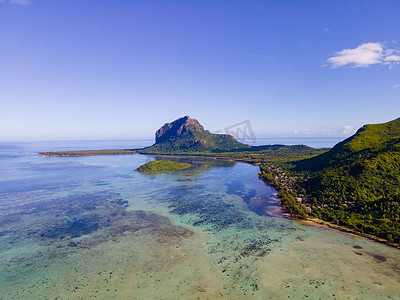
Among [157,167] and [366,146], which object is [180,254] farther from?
[366,146]

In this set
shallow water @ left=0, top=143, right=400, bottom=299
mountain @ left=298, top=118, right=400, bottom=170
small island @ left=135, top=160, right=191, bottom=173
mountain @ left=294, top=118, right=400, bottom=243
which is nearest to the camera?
shallow water @ left=0, top=143, right=400, bottom=299

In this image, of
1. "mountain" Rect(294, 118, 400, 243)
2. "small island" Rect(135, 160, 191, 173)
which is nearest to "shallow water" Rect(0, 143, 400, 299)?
"mountain" Rect(294, 118, 400, 243)

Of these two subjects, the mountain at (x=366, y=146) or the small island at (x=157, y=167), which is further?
the small island at (x=157, y=167)

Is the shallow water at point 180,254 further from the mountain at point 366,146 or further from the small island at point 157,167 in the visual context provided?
the small island at point 157,167

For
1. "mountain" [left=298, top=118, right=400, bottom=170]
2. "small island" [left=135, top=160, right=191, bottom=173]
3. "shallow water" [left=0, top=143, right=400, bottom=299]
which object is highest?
"mountain" [left=298, top=118, right=400, bottom=170]

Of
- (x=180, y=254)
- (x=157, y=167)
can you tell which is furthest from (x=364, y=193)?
(x=157, y=167)

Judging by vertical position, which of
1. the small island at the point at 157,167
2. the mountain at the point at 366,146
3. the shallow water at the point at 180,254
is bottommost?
the shallow water at the point at 180,254

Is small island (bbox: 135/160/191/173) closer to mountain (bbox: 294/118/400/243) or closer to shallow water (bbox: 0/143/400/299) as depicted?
shallow water (bbox: 0/143/400/299)

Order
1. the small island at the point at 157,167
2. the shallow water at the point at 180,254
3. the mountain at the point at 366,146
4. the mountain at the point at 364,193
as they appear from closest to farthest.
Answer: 1. the shallow water at the point at 180,254
2. the mountain at the point at 364,193
3. the mountain at the point at 366,146
4. the small island at the point at 157,167

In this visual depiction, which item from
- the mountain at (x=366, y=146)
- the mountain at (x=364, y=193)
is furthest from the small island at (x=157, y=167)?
the mountain at (x=364, y=193)

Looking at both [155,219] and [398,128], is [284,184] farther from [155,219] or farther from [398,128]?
[398,128]
